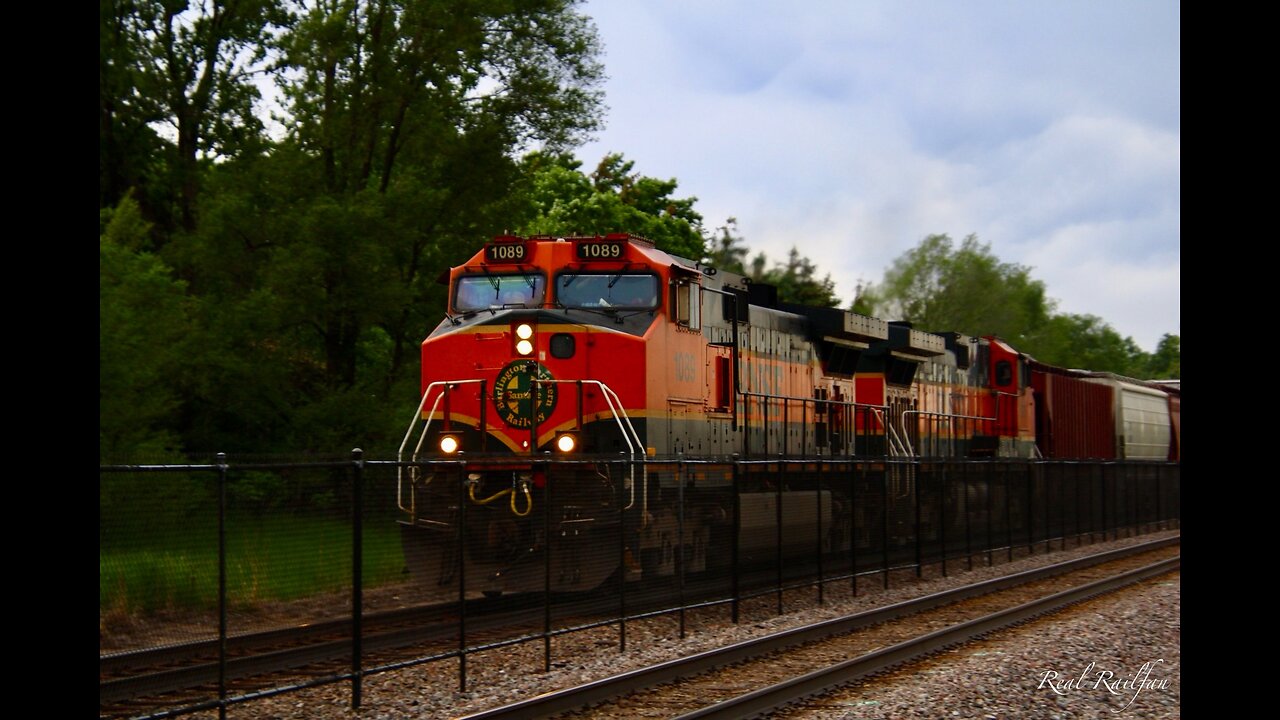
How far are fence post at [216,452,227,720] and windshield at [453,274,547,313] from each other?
7.58m

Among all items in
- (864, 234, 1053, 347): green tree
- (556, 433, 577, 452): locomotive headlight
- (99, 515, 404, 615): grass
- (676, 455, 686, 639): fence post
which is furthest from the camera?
(864, 234, 1053, 347): green tree

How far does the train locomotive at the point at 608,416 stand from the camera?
448 inches

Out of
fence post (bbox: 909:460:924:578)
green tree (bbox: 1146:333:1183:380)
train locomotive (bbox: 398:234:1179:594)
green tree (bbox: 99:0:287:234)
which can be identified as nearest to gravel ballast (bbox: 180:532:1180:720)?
train locomotive (bbox: 398:234:1179:594)

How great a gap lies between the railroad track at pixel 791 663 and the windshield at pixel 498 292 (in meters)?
5.32

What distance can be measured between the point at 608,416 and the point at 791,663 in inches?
156

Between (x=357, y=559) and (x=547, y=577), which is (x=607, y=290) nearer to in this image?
(x=547, y=577)

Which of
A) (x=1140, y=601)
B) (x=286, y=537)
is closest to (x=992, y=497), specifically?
(x=1140, y=601)

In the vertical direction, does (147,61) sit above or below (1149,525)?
above

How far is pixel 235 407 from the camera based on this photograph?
961 inches

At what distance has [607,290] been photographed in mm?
15312

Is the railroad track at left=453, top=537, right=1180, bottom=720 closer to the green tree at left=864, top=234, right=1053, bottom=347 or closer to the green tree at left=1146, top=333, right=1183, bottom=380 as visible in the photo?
the green tree at left=864, top=234, right=1053, bottom=347

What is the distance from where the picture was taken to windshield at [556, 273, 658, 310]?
15.1 meters

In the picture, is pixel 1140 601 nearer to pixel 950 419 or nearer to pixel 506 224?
pixel 950 419
